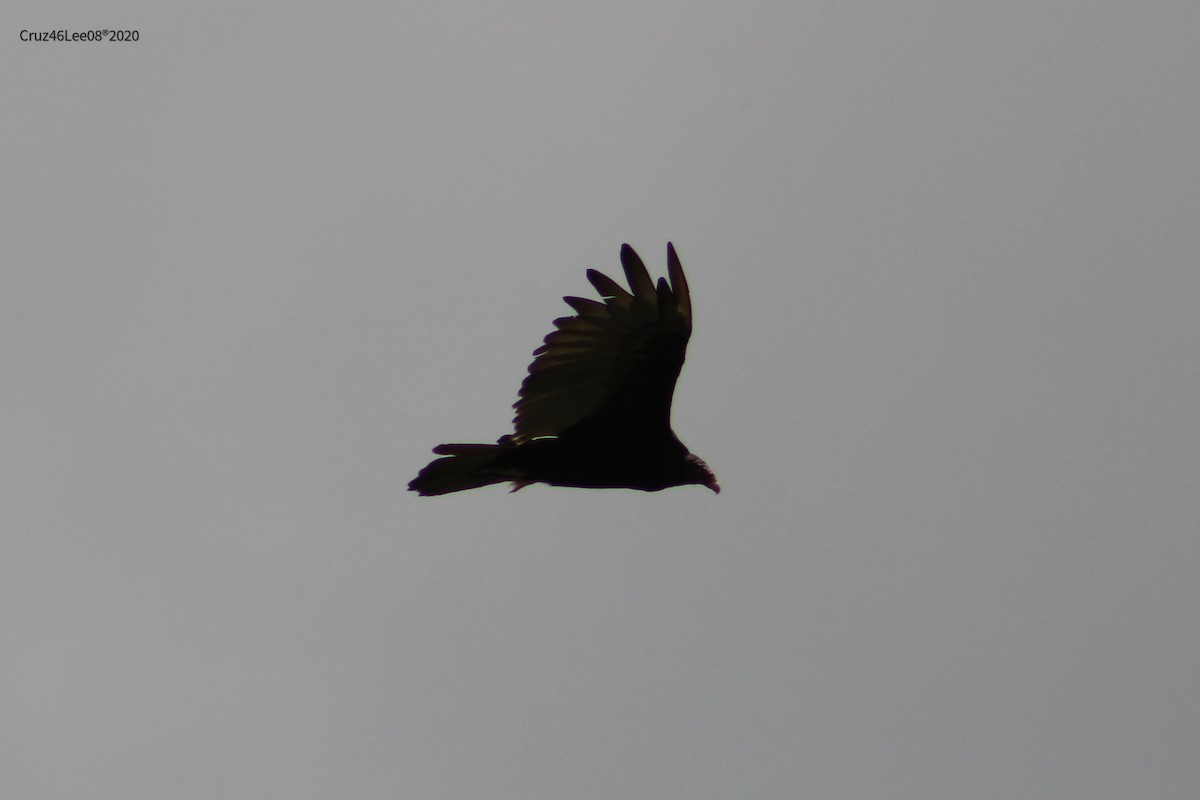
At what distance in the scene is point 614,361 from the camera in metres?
11.3

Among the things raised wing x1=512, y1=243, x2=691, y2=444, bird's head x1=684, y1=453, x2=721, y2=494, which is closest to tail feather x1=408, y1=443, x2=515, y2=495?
raised wing x1=512, y1=243, x2=691, y2=444

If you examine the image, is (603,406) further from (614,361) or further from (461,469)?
(461,469)

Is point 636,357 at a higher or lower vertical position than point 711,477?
higher

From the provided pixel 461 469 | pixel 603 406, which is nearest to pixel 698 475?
pixel 603 406

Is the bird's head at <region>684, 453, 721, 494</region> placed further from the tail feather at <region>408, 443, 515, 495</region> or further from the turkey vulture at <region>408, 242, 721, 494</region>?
the tail feather at <region>408, 443, 515, 495</region>

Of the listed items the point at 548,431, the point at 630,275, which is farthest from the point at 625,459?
the point at 630,275

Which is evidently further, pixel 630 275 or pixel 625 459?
pixel 625 459

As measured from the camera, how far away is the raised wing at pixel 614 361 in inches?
434

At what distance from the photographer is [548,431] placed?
38.0 feet

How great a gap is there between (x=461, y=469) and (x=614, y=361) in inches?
52.8

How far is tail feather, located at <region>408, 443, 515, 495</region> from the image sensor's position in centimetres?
1121

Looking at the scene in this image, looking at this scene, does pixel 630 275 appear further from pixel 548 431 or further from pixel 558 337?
pixel 548 431

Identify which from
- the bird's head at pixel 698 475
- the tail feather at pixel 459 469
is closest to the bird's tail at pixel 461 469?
the tail feather at pixel 459 469

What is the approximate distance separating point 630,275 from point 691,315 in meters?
0.54
